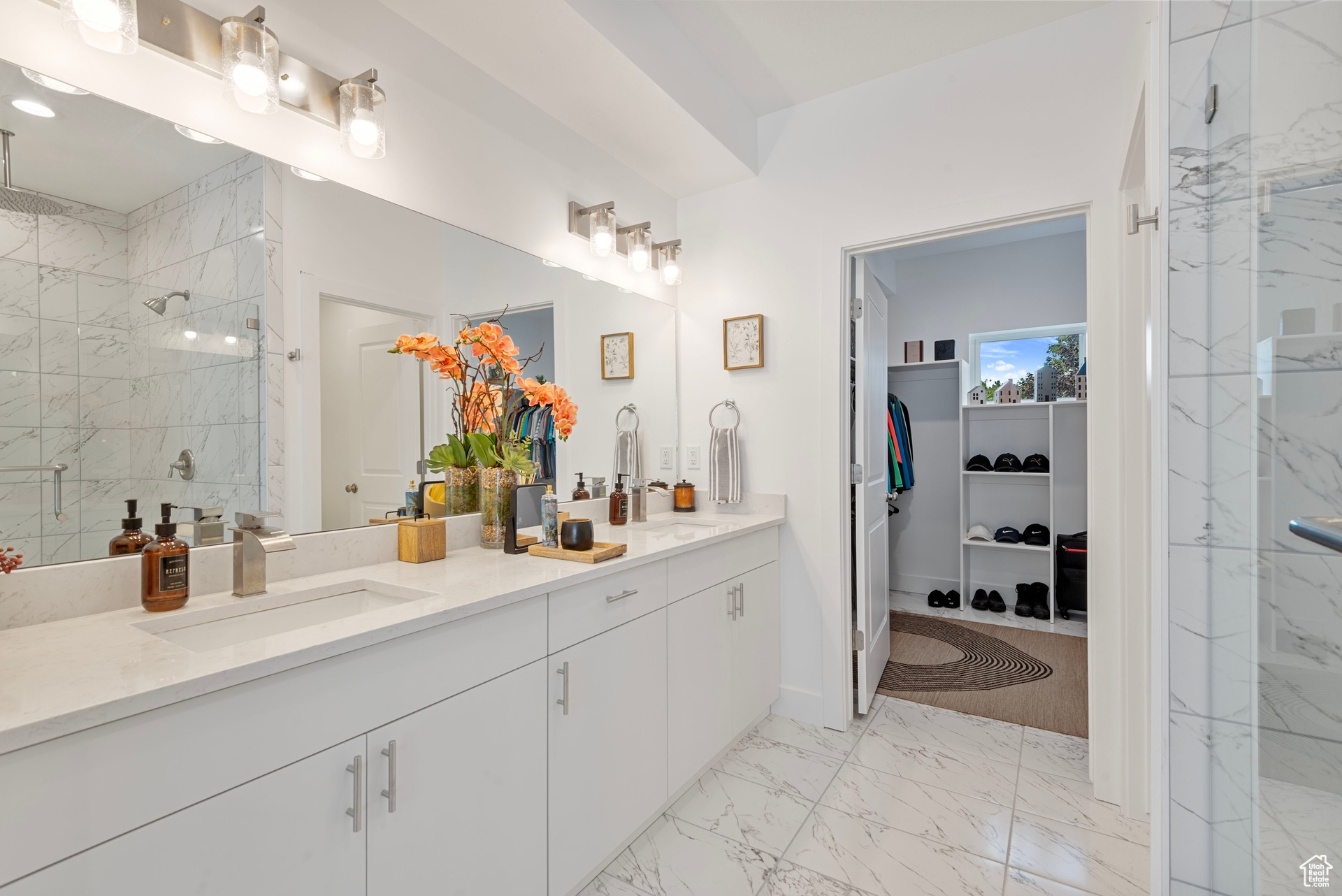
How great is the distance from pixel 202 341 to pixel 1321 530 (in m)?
2.03

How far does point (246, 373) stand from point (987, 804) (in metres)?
2.61

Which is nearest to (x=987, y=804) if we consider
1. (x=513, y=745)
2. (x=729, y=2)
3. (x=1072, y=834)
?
(x=1072, y=834)

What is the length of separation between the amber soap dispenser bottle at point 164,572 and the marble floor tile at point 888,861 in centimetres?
174

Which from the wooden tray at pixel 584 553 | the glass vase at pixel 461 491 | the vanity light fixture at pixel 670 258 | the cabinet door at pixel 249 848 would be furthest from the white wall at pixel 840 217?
the cabinet door at pixel 249 848

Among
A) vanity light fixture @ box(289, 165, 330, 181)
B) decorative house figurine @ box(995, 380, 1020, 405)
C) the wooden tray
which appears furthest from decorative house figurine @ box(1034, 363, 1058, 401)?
vanity light fixture @ box(289, 165, 330, 181)

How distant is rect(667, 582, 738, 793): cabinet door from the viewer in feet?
6.43

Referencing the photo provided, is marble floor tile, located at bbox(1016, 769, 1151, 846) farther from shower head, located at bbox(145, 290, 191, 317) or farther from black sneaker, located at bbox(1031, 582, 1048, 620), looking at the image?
shower head, located at bbox(145, 290, 191, 317)

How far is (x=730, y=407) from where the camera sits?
9.51 feet

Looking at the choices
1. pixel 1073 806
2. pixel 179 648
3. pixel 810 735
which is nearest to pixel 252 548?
pixel 179 648

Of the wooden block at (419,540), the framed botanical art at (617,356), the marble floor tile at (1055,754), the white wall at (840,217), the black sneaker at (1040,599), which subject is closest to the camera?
the wooden block at (419,540)

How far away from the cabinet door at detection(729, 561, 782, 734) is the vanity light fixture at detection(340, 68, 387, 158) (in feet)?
6.01

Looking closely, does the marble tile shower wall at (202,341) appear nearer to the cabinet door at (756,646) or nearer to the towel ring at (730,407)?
the cabinet door at (756,646)

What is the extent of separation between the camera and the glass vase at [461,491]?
1919 millimetres

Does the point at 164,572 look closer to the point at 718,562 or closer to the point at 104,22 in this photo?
the point at 104,22
